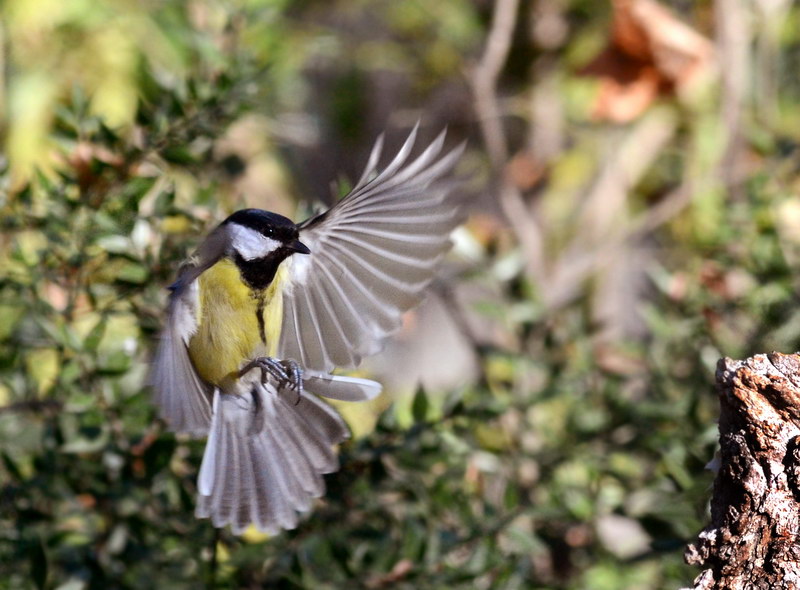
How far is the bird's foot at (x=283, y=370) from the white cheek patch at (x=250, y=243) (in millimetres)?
156

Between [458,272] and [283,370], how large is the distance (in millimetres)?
764

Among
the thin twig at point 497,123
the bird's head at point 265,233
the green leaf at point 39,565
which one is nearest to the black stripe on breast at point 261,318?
the bird's head at point 265,233

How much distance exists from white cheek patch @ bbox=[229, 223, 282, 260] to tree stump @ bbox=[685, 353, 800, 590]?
0.66 metres

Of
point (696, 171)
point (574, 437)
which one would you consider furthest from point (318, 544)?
point (696, 171)

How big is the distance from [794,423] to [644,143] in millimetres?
1820

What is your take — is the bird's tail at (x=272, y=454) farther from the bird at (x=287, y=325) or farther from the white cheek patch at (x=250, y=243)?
the white cheek patch at (x=250, y=243)

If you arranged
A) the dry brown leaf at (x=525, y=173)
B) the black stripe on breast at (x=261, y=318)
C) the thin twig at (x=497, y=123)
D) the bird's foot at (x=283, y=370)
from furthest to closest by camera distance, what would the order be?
the dry brown leaf at (x=525, y=173)
the thin twig at (x=497, y=123)
the black stripe on breast at (x=261, y=318)
the bird's foot at (x=283, y=370)

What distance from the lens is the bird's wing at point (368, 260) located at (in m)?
1.41

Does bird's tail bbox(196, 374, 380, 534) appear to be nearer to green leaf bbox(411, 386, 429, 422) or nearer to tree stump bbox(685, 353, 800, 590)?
green leaf bbox(411, 386, 429, 422)

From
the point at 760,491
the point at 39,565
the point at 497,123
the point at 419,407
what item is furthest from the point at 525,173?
the point at 760,491

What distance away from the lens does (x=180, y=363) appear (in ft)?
4.82

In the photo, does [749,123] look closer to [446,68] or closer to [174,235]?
[446,68]

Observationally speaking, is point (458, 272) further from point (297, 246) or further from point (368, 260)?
point (297, 246)

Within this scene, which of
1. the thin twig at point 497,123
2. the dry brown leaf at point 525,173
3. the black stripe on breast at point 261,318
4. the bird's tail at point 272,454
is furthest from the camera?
the dry brown leaf at point 525,173
